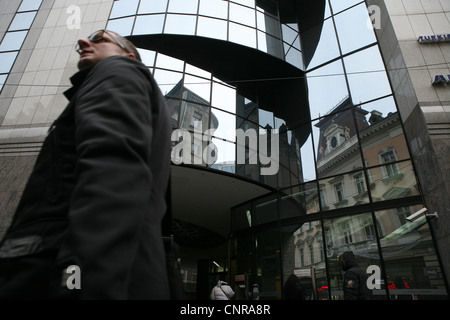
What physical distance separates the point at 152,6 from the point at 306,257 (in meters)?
12.6

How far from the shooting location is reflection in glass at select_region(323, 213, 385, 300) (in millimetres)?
8094

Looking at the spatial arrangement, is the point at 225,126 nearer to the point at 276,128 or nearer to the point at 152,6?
the point at 276,128

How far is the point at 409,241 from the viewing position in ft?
25.0

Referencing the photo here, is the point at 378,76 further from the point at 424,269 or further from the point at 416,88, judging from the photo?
the point at 424,269

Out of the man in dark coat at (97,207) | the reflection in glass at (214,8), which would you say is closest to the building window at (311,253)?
the man in dark coat at (97,207)

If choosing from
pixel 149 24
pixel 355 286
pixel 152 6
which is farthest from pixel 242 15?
pixel 355 286

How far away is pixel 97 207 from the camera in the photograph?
0.66 meters

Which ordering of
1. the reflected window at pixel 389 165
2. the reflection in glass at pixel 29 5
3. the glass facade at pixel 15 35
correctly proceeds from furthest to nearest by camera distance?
1. the reflection in glass at pixel 29 5
2. the glass facade at pixel 15 35
3. the reflected window at pixel 389 165

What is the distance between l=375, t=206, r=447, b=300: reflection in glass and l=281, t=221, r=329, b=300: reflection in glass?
198 centimetres

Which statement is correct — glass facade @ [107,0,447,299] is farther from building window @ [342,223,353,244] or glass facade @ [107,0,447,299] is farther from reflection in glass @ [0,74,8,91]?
reflection in glass @ [0,74,8,91]

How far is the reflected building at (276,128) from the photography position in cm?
782

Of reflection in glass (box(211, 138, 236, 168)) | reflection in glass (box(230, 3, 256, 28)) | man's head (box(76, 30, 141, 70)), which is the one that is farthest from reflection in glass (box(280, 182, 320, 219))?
man's head (box(76, 30, 141, 70))

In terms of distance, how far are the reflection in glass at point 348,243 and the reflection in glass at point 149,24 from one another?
10.7 meters

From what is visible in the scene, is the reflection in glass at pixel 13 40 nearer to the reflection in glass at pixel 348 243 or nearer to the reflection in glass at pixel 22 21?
the reflection in glass at pixel 22 21
